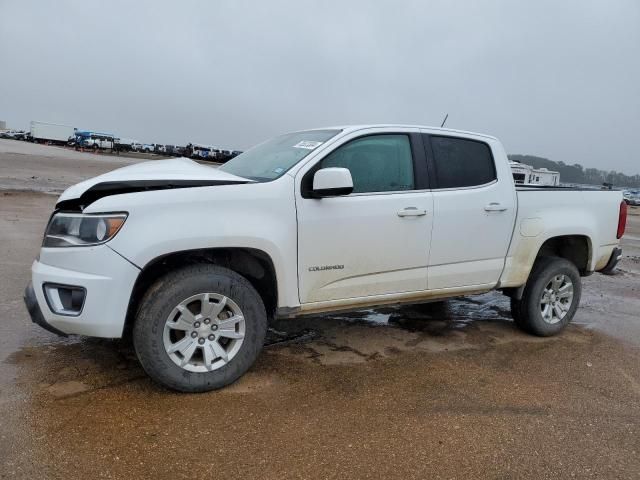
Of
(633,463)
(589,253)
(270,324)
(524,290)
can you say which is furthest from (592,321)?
(270,324)

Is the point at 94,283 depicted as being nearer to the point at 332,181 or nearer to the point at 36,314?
the point at 36,314

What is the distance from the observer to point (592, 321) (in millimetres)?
5914

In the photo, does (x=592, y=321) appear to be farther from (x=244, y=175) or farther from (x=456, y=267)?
(x=244, y=175)

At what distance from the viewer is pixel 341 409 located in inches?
133

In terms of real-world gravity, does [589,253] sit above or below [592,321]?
above

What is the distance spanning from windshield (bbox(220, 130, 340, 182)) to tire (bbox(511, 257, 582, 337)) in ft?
8.08

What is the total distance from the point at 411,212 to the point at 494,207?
0.92m

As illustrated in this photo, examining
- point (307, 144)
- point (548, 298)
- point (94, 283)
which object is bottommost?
point (548, 298)

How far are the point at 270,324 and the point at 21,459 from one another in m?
2.60

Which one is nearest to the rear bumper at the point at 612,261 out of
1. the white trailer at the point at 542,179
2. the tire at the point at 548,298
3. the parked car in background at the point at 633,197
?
the tire at the point at 548,298

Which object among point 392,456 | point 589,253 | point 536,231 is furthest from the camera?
point 589,253

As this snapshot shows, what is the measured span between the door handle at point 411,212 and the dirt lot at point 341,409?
121 cm

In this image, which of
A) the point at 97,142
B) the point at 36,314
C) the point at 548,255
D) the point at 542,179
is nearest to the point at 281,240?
the point at 36,314

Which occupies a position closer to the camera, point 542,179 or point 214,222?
point 214,222
